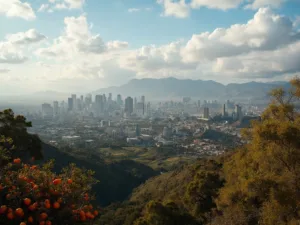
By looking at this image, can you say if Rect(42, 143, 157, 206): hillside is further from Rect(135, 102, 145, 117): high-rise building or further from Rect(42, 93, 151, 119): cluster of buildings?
Rect(135, 102, 145, 117): high-rise building

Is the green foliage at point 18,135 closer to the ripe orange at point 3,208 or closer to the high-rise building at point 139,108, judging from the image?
the ripe orange at point 3,208

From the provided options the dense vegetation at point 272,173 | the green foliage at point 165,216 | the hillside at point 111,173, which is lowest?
the hillside at point 111,173

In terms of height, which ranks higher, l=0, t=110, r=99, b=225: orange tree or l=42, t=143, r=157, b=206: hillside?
l=0, t=110, r=99, b=225: orange tree

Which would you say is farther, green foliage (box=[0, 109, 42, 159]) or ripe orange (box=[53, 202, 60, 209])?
green foliage (box=[0, 109, 42, 159])

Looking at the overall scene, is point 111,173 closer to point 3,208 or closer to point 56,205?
point 56,205

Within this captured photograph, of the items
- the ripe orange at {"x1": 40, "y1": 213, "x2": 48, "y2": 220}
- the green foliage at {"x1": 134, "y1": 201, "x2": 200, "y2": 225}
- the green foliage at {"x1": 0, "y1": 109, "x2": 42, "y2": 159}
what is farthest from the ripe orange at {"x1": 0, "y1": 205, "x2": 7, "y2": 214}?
the green foliage at {"x1": 134, "y1": 201, "x2": 200, "y2": 225}

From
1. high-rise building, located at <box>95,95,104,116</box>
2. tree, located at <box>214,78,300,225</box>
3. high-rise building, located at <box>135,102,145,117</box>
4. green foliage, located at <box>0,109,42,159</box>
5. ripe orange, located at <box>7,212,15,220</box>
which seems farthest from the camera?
high-rise building, located at <box>135,102,145,117</box>

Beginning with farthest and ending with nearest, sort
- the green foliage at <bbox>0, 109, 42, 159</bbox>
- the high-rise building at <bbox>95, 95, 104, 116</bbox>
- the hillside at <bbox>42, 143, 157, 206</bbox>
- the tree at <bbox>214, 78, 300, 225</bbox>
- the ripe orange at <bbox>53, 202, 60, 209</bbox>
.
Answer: the high-rise building at <bbox>95, 95, 104, 116</bbox> → the hillside at <bbox>42, 143, 157, 206</bbox> → the green foliage at <bbox>0, 109, 42, 159</bbox> → the tree at <bbox>214, 78, 300, 225</bbox> → the ripe orange at <bbox>53, 202, 60, 209</bbox>

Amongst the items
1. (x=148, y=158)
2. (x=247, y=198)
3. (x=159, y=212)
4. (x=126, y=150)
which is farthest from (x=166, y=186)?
(x=126, y=150)

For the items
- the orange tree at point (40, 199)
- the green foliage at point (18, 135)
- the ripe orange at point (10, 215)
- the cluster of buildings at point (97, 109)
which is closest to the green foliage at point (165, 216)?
the green foliage at point (18, 135)

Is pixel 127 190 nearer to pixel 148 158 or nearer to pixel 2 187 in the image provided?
pixel 148 158
